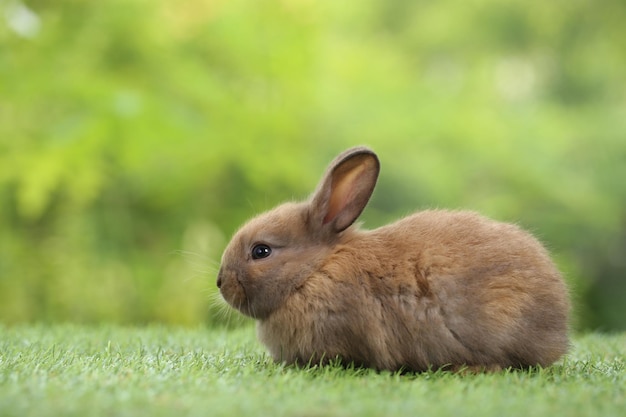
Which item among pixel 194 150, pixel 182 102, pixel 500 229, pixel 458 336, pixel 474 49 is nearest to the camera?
pixel 458 336

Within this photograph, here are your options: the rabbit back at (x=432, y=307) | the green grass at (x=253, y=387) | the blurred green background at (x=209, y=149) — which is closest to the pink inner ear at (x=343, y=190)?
the rabbit back at (x=432, y=307)

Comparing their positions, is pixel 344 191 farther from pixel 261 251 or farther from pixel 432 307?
pixel 432 307

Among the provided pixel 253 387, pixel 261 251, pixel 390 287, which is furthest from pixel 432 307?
pixel 253 387

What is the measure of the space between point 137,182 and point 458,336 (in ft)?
16.2

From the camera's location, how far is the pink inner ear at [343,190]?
385 cm

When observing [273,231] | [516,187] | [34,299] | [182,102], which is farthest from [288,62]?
[273,231]

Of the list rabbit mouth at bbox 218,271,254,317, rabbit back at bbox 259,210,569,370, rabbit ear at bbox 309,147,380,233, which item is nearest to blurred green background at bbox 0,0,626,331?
rabbit mouth at bbox 218,271,254,317

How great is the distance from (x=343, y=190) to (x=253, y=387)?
1285 millimetres

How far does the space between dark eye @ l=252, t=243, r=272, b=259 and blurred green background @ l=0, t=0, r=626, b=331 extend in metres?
2.86

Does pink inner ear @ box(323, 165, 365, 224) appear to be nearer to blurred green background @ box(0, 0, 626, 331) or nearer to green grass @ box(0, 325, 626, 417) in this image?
green grass @ box(0, 325, 626, 417)

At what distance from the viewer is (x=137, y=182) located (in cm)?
782

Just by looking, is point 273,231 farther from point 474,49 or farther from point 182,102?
point 474,49

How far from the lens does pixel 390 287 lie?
3.64 meters

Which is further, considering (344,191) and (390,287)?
(344,191)
